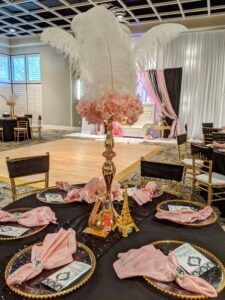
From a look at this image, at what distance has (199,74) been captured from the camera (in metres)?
9.16

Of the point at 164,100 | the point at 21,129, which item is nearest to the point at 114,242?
the point at 21,129

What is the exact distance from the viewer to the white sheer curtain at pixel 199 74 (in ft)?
29.1

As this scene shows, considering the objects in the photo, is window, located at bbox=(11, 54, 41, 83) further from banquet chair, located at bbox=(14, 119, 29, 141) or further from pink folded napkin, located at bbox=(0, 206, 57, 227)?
pink folded napkin, located at bbox=(0, 206, 57, 227)

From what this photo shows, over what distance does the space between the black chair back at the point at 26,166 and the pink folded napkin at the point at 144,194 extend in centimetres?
98

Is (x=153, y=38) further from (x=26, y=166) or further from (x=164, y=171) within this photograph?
(x=26, y=166)

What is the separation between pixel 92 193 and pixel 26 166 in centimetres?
85

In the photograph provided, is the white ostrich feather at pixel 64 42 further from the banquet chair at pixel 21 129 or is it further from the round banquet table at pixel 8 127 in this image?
the round banquet table at pixel 8 127

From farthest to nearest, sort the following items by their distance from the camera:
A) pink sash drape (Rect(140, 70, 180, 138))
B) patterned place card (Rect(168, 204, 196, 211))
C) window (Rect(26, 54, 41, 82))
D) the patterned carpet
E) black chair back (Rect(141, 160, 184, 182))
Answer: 1. window (Rect(26, 54, 41, 82))
2. pink sash drape (Rect(140, 70, 180, 138))
3. the patterned carpet
4. black chair back (Rect(141, 160, 184, 182))
5. patterned place card (Rect(168, 204, 196, 211))

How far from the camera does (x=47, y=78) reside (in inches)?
489

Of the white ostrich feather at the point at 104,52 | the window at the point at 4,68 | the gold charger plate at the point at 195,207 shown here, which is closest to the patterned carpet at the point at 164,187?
the gold charger plate at the point at 195,207

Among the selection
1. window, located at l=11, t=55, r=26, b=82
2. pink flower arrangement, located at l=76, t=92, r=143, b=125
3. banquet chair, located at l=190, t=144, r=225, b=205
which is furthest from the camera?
window, located at l=11, t=55, r=26, b=82

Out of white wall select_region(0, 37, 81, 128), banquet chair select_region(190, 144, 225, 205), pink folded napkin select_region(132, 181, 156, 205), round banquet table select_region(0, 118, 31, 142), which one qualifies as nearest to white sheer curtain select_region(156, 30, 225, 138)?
white wall select_region(0, 37, 81, 128)

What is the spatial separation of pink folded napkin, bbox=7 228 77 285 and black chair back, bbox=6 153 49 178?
1084mm

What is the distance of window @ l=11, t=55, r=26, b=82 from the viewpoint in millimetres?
12953
